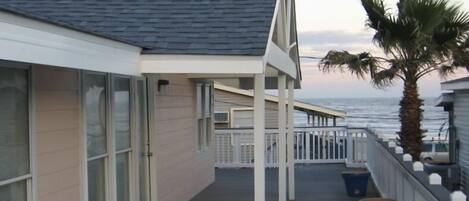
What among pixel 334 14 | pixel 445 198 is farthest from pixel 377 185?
pixel 334 14

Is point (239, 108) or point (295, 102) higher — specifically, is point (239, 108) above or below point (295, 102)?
below

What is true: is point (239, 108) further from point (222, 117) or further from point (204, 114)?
point (204, 114)

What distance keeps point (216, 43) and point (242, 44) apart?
0.27 metres

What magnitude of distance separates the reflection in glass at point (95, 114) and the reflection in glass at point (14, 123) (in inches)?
46.5

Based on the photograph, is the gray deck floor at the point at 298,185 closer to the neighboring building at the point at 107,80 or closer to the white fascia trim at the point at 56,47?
the neighboring building at the point at 107,80

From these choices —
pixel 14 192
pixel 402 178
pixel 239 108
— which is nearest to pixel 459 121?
pixel 402 178

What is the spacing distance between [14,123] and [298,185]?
27.2 feet

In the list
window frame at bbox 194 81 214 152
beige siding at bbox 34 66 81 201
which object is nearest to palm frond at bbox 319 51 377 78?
window frame at bbox 194 81 214 152

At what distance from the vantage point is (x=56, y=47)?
12.9 feet

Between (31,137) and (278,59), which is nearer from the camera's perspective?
(31,137)

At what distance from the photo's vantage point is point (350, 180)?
34.9 ft

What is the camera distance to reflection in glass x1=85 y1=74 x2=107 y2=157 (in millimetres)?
5996

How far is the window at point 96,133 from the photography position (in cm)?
600

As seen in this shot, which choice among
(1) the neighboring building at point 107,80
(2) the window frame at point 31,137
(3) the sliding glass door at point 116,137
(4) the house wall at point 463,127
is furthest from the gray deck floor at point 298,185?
(2) the window frame at point 31,137
